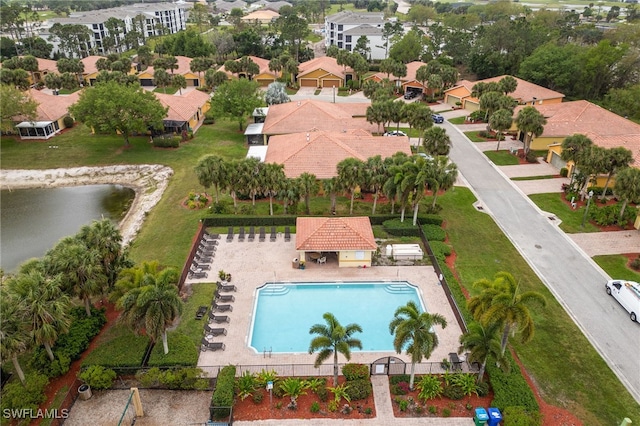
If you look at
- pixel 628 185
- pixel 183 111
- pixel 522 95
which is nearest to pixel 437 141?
pixel 628 185

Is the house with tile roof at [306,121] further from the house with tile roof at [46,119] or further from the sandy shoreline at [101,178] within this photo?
the house with tile roof at [46,119]

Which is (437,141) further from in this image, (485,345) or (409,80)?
(409,80)

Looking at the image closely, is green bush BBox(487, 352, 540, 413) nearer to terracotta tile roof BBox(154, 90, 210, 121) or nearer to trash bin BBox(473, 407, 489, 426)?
trash bin BBox(473, 407, 489, 426)

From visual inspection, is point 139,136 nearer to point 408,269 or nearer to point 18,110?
point 18,110

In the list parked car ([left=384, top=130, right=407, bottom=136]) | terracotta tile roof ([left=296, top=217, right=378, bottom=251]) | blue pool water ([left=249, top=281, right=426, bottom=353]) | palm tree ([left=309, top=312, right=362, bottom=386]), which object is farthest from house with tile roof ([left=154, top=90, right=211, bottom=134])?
palm tree ([left=309, top=312, right=362, bottom=386])

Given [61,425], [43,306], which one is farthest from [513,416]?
[43,306]

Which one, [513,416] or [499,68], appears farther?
[499,68]
